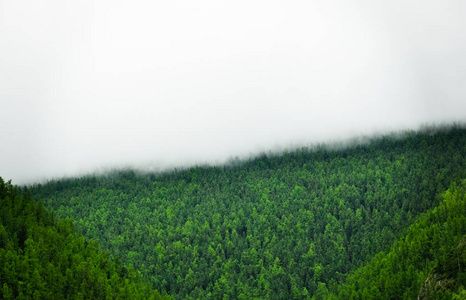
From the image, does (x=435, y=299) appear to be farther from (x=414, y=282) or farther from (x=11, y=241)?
(x=11, y=241)

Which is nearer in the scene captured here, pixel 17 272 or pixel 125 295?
pixel 17 272

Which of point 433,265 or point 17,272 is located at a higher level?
point 17,272

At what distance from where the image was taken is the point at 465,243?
592 feet

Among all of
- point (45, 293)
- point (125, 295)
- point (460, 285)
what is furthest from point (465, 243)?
point (45, 293)

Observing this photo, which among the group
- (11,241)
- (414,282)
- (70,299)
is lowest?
(414,282)

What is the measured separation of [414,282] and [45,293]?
88706 millimetres

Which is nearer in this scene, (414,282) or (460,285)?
(460,285)

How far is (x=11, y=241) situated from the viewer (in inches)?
7756

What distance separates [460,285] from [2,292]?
9948 centimetres

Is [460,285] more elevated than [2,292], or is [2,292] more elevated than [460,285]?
[2,292]

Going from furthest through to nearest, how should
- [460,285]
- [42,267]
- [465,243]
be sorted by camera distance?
[42,267] → [465,243] → [460,285]

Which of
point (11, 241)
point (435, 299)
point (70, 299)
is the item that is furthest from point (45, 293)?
point (435, 299)

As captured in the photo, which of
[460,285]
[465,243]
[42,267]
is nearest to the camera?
[460,285]

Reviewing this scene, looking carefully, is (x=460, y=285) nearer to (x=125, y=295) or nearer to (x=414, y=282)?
(x=414, y=282)
